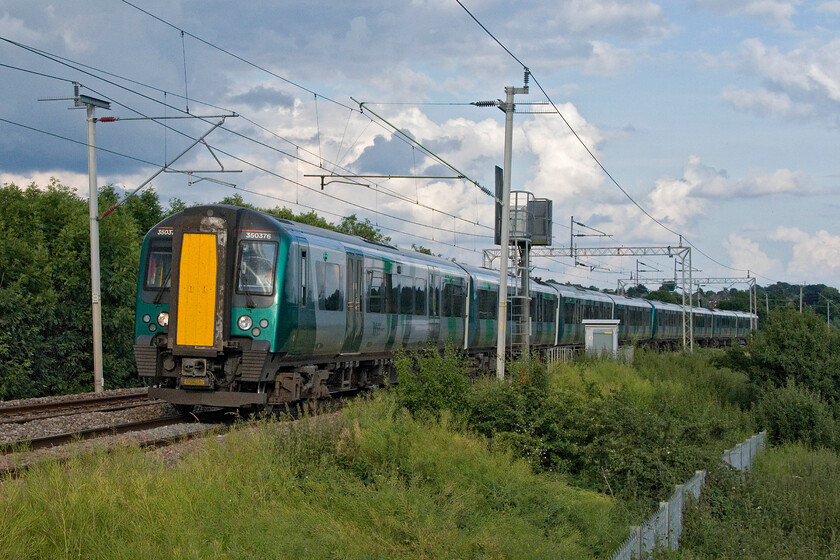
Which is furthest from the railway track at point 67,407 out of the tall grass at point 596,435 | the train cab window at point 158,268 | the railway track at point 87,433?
the tall grass at point 596,435

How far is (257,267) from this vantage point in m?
14.8

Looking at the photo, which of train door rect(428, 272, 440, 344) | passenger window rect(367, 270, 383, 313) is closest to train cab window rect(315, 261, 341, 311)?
passenger window rect(367, 270, 383, 313)

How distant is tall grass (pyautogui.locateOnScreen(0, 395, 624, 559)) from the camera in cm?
697

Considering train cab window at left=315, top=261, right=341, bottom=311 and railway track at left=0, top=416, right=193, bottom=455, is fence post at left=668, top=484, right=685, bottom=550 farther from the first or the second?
train cab window at left=315, top=261, right=341, bottom=311

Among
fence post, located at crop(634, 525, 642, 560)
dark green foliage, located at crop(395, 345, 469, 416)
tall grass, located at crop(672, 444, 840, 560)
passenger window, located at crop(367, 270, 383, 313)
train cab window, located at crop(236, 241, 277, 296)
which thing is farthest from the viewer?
passenger window, located at crop(367, 270, 383, 313)

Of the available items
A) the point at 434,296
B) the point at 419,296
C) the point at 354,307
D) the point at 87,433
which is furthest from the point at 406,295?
the point at 87,433

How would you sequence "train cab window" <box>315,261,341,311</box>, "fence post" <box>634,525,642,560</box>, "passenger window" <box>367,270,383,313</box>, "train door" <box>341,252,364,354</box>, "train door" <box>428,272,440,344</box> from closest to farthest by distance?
"fence post" <box>634,525,642,560</box> → "train cab window" <box>315,261,341,311</box> → "train door" <box>341,252,364,354</box> → "passenger window" <box>367,270,383,313</box> → "train door" <box>428,272,440,344</box>

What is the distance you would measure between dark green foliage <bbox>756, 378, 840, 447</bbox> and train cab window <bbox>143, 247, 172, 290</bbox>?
48.1 feet

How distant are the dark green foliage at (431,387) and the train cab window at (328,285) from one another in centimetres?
292

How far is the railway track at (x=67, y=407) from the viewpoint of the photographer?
50.3ft

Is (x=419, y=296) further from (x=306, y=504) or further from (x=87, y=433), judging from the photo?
(x=306, y=504)

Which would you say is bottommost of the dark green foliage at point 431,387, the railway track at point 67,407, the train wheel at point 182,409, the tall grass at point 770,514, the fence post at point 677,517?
the tall grass at point 770,514

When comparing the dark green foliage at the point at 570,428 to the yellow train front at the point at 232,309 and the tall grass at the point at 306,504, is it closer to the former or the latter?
the tall grass at the point at 306,504

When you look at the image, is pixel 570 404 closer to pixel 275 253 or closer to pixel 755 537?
pixel 755 537
